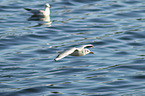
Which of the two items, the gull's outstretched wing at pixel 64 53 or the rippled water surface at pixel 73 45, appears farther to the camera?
the gull's outstretched wing at pixel 64 53

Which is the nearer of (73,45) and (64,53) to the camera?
(64,53)

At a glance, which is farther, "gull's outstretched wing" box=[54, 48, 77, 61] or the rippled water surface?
"gull's outstretched wing" box=[54, 48, 77, 61]

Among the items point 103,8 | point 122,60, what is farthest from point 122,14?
point 122,60

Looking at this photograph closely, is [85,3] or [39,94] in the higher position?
[85,3]

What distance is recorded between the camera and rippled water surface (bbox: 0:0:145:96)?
55.0ft

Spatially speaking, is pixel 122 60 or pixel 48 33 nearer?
pixel 122 60

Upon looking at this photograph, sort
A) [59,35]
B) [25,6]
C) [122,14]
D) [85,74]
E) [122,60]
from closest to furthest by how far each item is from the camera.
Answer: [85,74]
[122,60]
[59,35]
[122,14]
[25,6]

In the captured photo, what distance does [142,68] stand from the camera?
18672 millimetres

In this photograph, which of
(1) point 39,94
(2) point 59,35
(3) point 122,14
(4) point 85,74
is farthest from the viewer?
(3) point 122,14

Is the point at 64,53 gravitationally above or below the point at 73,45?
above

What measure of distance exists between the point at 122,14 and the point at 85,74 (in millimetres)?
10090

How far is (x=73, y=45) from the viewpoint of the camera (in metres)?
21.8

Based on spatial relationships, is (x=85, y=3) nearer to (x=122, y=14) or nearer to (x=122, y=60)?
(x=122, y=14)

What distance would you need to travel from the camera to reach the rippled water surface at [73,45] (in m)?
16.8
